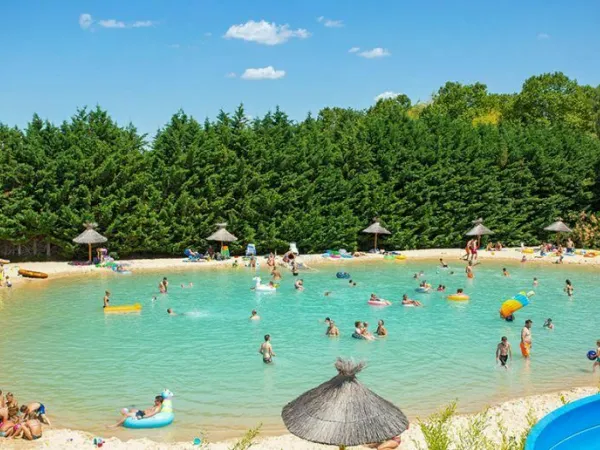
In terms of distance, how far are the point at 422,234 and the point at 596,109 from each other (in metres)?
40.1

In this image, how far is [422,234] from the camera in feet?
155

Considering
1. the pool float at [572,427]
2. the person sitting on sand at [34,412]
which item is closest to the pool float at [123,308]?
the person sitting on sand at [34,412]

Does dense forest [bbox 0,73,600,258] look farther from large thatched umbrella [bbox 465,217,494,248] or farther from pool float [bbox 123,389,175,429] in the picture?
pool float [bbox 123,389,175,429]

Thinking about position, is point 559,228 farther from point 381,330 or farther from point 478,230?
point 381,330

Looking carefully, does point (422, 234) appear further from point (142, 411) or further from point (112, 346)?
point (142, 411)

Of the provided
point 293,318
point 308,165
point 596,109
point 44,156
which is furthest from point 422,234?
point 596,109

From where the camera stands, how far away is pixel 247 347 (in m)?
23.1

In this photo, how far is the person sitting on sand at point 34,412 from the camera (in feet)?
51.3

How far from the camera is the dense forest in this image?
37.2 meters

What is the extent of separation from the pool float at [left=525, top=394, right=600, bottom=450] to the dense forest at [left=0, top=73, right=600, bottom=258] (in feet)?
104

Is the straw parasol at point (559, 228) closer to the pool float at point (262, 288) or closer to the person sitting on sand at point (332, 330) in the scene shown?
the pool float at point (262, 288)

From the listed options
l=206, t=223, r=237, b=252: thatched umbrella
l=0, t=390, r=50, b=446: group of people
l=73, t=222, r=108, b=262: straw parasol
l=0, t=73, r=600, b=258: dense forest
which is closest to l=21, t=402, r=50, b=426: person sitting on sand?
l=0, t=390, r=50, b=446: group of people

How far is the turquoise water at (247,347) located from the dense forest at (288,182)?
210 inches

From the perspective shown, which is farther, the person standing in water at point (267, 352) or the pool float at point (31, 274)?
the pool float at point (31, 274)
